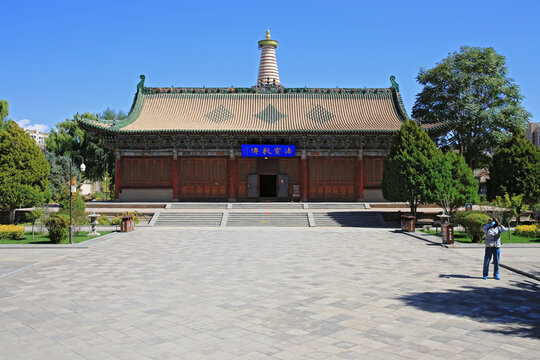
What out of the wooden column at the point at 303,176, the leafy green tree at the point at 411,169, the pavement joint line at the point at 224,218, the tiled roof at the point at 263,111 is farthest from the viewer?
the tiled roof at the point at 263,111

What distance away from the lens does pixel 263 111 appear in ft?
120

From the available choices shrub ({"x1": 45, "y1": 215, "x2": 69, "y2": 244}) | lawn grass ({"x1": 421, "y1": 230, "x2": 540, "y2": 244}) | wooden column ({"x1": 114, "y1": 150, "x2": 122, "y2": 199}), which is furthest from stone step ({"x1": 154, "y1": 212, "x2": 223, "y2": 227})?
lawn grass ({"x1": 421, "y1": 230, "x2": 540, "y2": 244})

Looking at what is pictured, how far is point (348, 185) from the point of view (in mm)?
34250

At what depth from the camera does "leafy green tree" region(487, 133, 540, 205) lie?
1025 inches

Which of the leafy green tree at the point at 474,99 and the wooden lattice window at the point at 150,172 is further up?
the leafy green tree at the point at 474,99

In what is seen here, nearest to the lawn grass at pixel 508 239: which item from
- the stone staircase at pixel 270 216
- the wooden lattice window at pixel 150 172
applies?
the stone staircase at pixel 270 216

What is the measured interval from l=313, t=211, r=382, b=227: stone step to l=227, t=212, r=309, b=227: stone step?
911 mm

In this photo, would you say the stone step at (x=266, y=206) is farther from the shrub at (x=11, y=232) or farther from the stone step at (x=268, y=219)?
the shrub at (x=11, y=232)

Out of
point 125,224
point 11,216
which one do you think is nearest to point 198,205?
point 125,224

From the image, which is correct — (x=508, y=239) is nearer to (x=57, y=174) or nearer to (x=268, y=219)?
(x=268, y=219)

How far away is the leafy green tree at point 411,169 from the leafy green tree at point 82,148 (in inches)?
1231

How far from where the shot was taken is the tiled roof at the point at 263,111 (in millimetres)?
34062

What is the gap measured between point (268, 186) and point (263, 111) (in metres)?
6.10

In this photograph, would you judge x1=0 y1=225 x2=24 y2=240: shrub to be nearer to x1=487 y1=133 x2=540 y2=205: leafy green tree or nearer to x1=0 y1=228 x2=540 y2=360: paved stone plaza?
x1=0 y1=228 x2=540 y2=360: paved stone plaza
